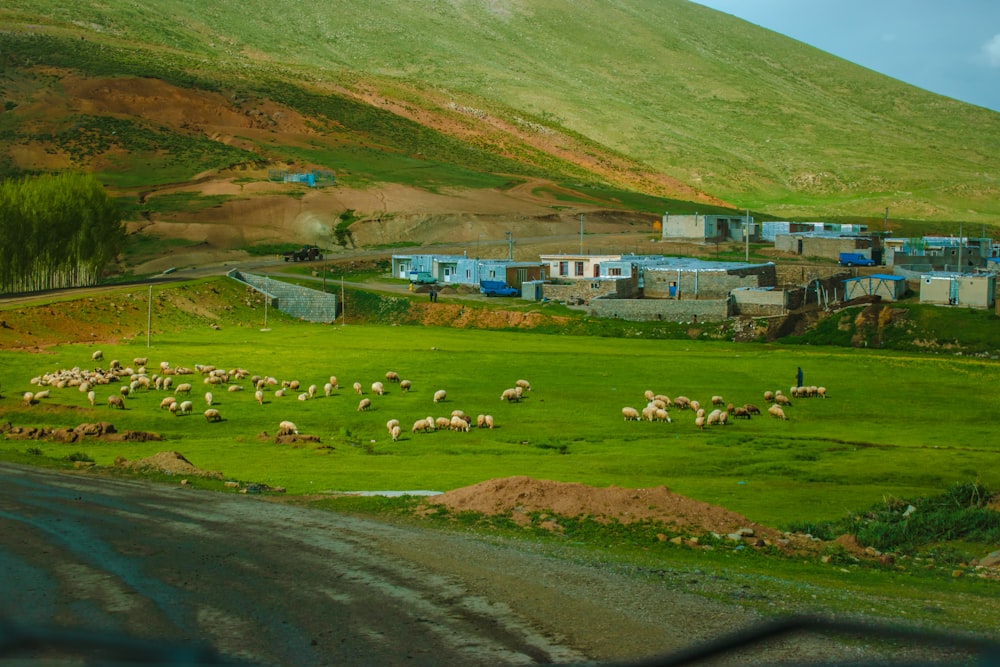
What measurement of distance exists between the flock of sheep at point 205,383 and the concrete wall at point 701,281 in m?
41.0

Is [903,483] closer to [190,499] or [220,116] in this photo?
[190,499]

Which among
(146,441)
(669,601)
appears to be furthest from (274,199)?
(669,601)

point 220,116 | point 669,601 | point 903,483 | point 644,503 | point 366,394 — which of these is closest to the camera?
point 669,601

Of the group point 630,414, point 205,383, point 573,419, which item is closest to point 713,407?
point 630,414

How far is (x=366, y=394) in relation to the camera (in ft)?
164

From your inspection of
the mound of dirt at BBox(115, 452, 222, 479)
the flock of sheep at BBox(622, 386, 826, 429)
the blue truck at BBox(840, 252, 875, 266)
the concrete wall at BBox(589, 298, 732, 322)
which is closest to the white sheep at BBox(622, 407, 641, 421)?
the flock of sheep at BBox(622, 386, 826, 429)

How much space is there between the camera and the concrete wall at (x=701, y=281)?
89.8m

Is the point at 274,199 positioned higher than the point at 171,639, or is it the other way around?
the point at 274,199

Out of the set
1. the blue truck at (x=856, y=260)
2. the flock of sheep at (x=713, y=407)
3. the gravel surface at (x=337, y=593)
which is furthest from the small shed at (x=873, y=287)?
the gravel surface at (x=337, y=593)

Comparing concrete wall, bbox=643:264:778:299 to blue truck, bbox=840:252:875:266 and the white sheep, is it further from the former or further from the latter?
the white sheep

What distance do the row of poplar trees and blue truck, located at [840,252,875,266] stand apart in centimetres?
7105

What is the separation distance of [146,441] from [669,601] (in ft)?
85.1

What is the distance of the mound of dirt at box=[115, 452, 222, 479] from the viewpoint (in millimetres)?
30263

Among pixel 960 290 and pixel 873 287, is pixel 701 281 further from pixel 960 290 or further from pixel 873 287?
pixel 960 290
